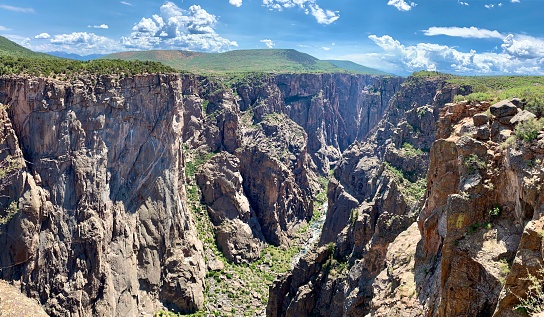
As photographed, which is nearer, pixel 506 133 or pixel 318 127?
pixel 506 133

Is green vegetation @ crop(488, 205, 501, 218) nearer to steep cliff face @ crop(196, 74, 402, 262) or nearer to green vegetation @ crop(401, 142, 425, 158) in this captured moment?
green vegetation @ crop(401, 142, 425, 158)

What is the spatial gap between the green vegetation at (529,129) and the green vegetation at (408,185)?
39.1 metres

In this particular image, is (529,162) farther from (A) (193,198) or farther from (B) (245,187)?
(B) (245,187)

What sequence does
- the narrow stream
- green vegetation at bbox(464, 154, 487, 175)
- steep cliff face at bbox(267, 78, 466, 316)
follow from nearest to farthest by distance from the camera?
green vegetation at bbox(464, 154, 487, 175) < steep cliff face at bbox(267, 78, 466, 316) < the narrow stream

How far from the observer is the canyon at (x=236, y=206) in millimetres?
17953

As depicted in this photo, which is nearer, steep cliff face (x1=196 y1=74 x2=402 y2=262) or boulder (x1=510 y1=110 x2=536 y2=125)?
boulder (x1=510 y1=110 x2=536 y2=125)

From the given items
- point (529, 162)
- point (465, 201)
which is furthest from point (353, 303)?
point (529, 162)

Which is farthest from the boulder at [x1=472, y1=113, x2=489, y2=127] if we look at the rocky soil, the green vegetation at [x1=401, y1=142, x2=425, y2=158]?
the green vegetation at [x1=401, y1=142, x2=425, y2=158]

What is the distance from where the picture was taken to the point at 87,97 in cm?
5144

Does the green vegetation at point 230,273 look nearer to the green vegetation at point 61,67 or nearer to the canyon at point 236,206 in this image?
the canyon at point 236,206

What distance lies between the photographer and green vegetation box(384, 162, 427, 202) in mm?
Result: 59594

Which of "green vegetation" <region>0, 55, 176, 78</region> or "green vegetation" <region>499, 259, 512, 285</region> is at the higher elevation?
"green vegetation" <region>0, 55, 176, 78</region>

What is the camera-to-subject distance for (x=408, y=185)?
65.2 m

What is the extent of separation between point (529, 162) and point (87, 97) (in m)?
49.4
